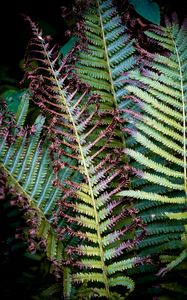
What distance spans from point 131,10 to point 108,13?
0.24 m

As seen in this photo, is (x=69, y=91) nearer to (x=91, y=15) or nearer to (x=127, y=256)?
(x=91, y=15)

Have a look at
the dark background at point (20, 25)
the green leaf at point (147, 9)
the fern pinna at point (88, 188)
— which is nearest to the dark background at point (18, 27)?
the dark background at point (20, 25)

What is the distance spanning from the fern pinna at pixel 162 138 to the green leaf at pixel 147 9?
5.7 inches

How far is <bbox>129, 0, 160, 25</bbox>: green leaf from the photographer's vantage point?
1.41 m

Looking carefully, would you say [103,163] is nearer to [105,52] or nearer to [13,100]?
[105,52]

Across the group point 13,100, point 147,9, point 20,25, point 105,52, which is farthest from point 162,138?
point 20,25

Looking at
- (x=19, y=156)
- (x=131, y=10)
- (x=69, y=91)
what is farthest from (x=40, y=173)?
(x=131, y=10)

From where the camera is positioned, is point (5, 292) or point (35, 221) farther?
point (5, 292)

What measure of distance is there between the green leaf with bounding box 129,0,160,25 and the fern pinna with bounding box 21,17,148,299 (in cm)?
39

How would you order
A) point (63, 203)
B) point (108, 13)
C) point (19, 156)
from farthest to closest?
point (108, 13), point (19, 156), point (63, 203)

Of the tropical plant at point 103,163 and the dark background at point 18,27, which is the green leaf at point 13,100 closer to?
the tropical plant at point 103,163

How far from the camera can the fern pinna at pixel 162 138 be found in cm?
114

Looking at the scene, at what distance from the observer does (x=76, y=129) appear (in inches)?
46.8

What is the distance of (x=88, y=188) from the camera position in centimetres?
113
